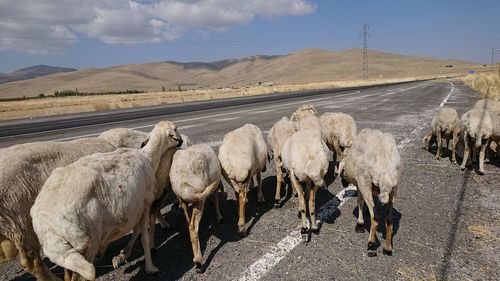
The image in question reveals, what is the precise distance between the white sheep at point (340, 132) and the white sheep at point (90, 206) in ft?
15.2

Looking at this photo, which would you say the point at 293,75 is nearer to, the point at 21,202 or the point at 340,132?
the point at 340,132

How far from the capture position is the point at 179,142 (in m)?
5.34

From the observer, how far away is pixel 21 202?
368 cm

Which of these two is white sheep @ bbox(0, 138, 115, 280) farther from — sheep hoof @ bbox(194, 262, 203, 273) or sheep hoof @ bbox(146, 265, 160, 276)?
sheep hoof @ bbox(194, 262, 203, 273)

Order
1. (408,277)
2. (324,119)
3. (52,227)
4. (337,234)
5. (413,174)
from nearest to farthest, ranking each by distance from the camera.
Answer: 1. (52,227)
2. (408,277)
3. (337,234)
4. (413,174)
5. (324,119)

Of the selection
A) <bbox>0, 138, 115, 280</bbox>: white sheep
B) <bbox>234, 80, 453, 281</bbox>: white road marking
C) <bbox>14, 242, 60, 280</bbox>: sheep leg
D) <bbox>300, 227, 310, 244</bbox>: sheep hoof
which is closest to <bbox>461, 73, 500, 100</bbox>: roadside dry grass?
<bbox>234, 80, 453, 281</bbox>: white road marking

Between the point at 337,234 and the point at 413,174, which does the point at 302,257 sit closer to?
the point at 337,234

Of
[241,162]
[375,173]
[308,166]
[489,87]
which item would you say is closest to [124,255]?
[241,162]

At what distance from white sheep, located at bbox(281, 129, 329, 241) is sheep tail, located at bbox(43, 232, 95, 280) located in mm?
2758

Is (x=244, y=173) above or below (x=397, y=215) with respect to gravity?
above

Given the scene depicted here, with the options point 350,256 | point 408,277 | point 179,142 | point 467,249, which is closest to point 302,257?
point 350,256

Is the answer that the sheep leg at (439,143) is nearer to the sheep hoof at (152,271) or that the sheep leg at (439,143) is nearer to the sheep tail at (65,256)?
the sheep hoof at (152,271)

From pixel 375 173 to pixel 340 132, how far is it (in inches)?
124

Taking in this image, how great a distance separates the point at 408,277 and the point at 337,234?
121 cm
